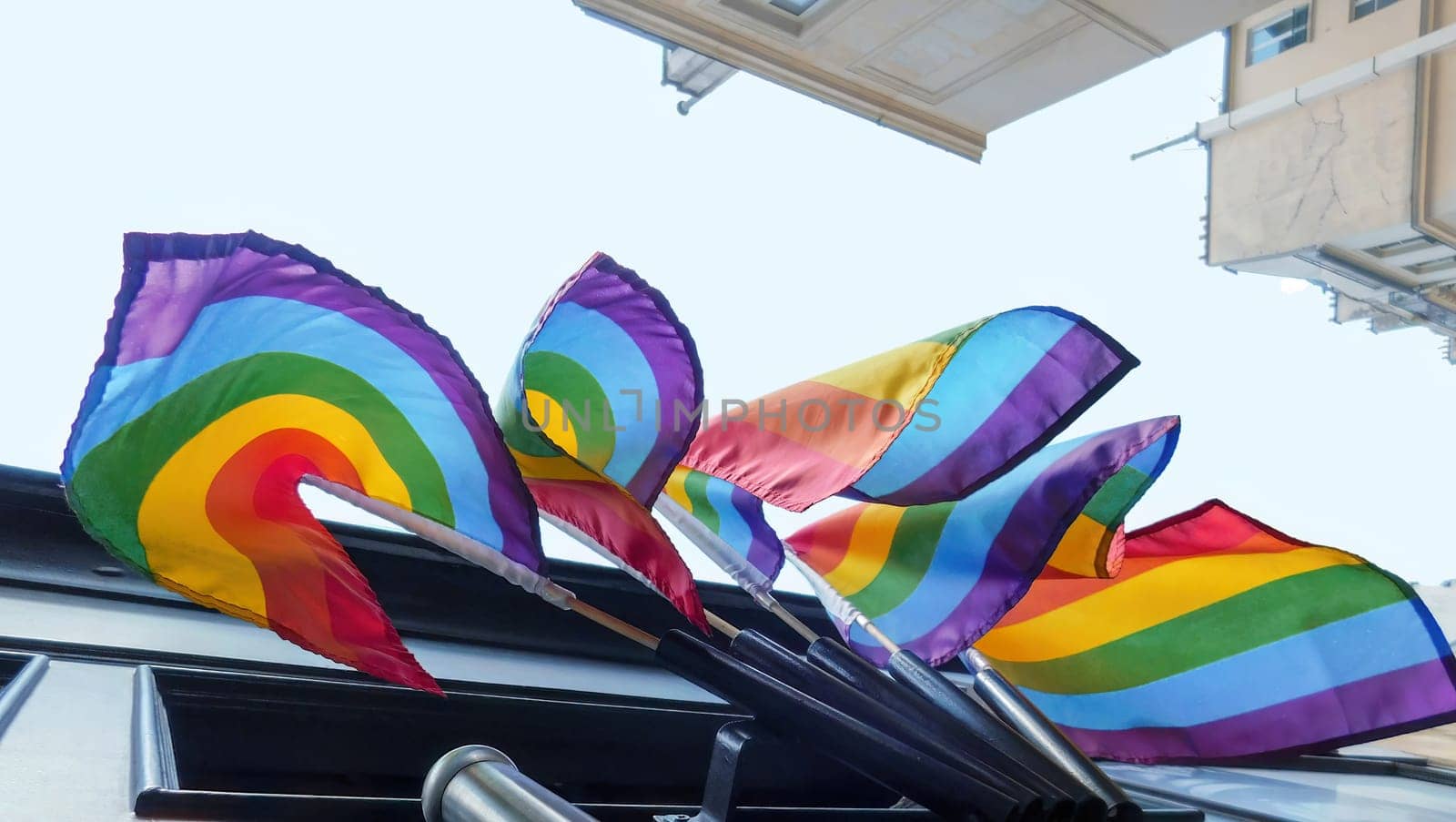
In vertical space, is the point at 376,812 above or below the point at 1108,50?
below

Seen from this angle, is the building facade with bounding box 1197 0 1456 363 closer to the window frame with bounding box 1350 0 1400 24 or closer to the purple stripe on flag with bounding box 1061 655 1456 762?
the window frame with bounding box 1350 0 1400 24

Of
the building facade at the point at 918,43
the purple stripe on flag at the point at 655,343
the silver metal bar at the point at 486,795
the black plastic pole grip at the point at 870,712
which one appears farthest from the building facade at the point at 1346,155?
the silver metal bar at the point at 486,795

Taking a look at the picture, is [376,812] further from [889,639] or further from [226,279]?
[889,639]

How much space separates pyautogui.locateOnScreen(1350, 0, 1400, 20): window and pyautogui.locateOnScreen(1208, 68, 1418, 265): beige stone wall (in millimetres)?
783

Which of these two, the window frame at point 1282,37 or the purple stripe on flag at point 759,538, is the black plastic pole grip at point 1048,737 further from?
the window frame at point 1282,37

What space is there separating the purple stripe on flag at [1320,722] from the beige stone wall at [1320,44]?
840 centimetres

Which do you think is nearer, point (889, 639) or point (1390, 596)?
point (889, 639)

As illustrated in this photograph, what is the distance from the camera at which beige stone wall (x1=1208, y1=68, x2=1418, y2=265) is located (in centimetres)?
889

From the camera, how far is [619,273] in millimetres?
2277

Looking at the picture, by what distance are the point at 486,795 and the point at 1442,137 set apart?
10234mm

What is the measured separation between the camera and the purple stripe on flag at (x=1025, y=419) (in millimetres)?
2408

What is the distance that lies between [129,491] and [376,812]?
74 centimetres

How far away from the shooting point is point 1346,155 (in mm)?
9594

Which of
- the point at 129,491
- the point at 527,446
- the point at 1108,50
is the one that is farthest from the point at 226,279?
the point at 1108,50
